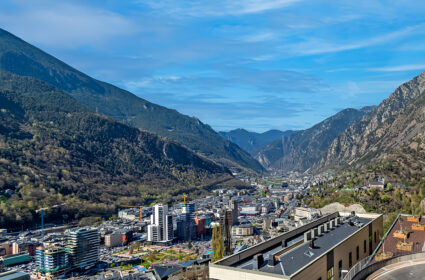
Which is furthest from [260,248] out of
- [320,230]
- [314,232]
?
[320,230]

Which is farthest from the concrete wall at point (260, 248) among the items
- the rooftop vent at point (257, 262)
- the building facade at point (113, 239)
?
the building facade at point (113, 239)

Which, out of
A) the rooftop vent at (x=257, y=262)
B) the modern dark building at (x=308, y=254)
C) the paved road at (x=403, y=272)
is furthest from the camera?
the rooftop vent at (x=257, y=262)

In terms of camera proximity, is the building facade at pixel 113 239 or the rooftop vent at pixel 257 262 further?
the building facade at pixel 113 239

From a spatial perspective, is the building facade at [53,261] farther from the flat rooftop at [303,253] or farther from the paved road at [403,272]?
the paved road at [403,272]

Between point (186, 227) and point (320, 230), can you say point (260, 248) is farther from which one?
point (186, 227)

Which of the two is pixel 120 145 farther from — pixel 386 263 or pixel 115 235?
pixel 386 263

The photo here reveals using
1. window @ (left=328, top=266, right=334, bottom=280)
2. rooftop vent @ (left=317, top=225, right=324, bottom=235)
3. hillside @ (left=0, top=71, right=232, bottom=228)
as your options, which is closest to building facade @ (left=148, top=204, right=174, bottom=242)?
hillside @ (left=0, top=71, right=232, bottom=228)
